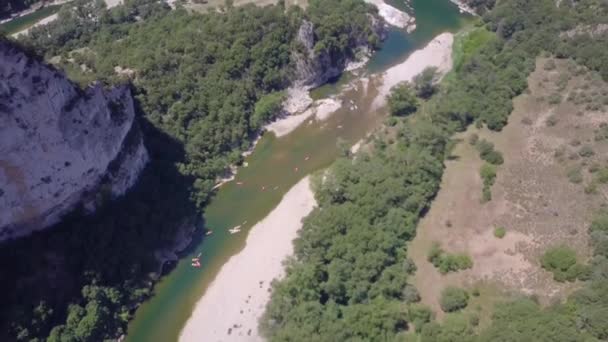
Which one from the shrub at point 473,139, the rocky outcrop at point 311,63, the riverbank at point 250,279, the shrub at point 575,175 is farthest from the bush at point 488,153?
the rocky outcrop at point 311,63

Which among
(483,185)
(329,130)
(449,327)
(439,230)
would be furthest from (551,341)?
(329,130)

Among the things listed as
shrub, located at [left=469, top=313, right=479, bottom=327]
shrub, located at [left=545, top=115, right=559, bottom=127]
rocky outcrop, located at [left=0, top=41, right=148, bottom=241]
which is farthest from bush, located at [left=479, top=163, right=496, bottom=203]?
rocky outcrop, located at [left=0, top=41, right=148, bottom=241]

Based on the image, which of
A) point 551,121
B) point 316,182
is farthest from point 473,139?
point 316,182

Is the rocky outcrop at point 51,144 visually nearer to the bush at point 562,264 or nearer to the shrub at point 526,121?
the bush at point 562,264

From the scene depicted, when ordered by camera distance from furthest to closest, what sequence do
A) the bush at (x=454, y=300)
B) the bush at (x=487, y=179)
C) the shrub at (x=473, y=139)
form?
the shrub at (x=473, y=139) < the bush at (x=487, y=179) < the bush at (x=454, y=300)

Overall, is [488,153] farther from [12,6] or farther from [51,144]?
[12,6]

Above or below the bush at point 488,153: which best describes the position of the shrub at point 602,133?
below

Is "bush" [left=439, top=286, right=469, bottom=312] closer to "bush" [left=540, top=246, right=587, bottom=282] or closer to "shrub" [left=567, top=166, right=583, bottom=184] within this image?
"bush" [left=540, top=246, right=587, bottom=282]
